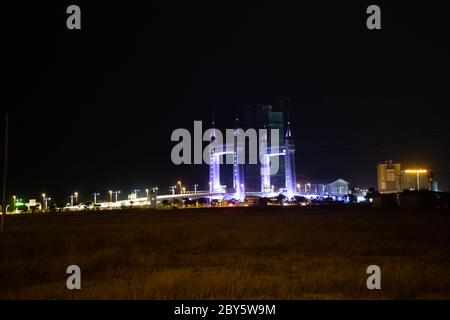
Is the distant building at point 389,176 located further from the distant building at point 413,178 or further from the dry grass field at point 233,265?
the dry grass field at point 233,265

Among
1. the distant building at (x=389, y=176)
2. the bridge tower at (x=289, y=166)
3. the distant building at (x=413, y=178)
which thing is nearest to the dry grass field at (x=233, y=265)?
the bridge tower at (x=289, y=166)

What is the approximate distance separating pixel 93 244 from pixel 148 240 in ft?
8.26

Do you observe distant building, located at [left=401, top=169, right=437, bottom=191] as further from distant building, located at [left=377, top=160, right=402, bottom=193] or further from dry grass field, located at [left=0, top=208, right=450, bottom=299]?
dry grass field, located at [left=0, top=208, right=450, bottom=299]

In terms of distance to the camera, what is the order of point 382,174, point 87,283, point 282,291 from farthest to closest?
point 382,174, point 87,283, point 282,291

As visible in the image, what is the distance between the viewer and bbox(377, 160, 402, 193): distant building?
563 ft

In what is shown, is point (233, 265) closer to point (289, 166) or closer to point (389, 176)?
point (289, 166)

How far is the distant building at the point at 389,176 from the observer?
17150 centimetres

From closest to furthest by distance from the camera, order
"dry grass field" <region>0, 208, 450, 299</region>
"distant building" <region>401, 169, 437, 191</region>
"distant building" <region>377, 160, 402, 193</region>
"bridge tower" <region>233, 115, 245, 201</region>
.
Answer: "dry grass field" <region>0, 208, 450, 299</region> < "bridge tower" <region>233, 115, 245, 201</region> < "distant building" <region>401, 169, 437, 191</region> < "distant building" <region>377, 160, 402, 193</region>

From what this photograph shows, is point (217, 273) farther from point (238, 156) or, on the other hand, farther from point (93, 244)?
point (238, 156)

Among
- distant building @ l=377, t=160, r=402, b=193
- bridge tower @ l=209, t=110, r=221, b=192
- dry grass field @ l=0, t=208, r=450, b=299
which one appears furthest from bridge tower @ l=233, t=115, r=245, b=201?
dry grass field @ l=0, t=208, r=450, b=299

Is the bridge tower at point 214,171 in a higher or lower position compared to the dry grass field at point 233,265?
higher

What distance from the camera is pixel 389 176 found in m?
176

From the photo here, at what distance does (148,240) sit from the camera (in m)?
24.3
